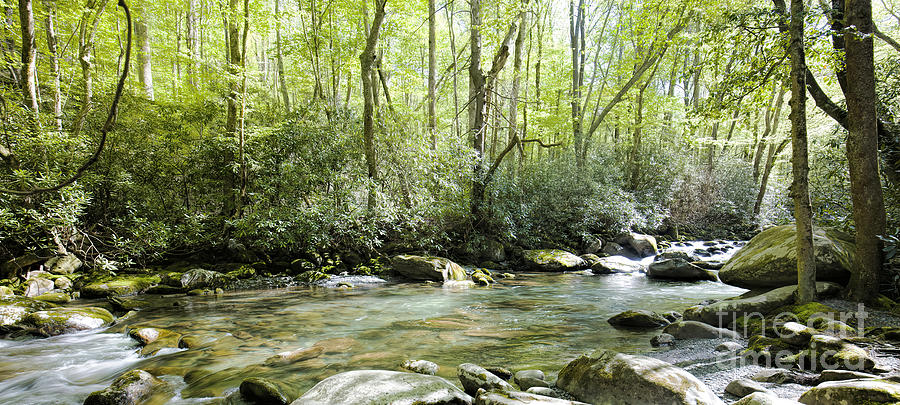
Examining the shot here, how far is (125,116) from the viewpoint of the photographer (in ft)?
34.7

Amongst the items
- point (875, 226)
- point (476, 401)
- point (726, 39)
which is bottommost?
point (476, 401)

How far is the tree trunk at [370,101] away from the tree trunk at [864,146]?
9317 millimetres

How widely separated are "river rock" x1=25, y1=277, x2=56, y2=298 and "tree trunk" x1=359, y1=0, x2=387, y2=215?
264 inches

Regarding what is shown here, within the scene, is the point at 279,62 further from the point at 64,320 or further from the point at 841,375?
the point at 841,375

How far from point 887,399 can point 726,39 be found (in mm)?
5319

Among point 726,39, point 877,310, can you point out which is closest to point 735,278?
point 877,310

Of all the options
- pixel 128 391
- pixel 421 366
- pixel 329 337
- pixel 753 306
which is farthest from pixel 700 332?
pixel 128 391

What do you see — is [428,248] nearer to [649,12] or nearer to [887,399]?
[649,12]

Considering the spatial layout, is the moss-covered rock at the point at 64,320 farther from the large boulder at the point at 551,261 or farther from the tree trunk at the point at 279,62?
the large boulder at the point at 551,261

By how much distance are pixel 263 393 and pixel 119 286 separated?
7177 millimetres

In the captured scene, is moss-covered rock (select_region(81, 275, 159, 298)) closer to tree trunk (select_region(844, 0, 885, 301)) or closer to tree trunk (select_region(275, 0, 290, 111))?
tree trunk (select_region(275, 0, 290, 111))

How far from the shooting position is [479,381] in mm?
3506

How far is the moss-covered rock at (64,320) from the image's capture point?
5.69m

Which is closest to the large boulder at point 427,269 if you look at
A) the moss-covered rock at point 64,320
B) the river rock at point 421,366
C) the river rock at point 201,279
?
the river rock at point 201,279
